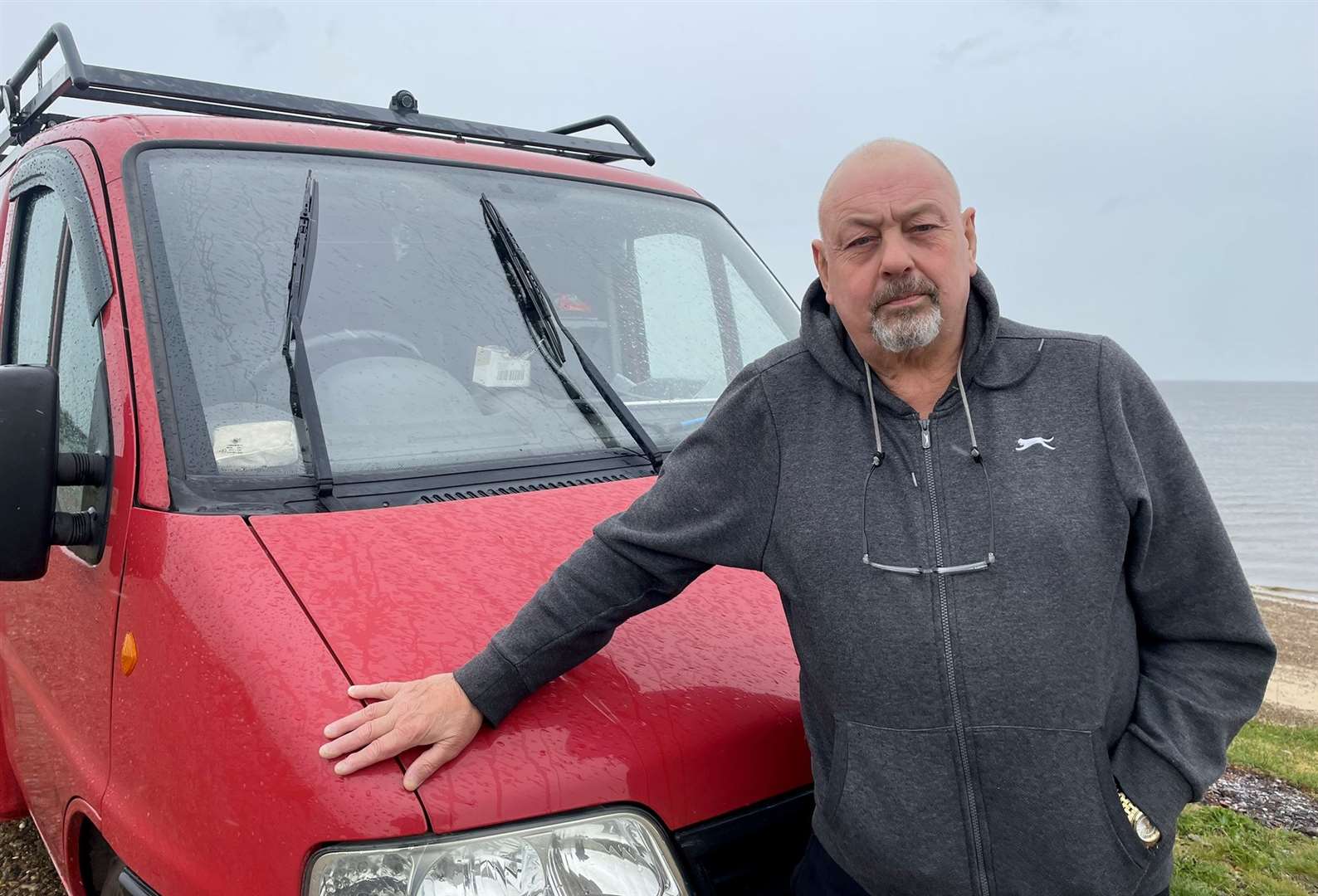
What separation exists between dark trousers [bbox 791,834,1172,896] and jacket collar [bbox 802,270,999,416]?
0.79m

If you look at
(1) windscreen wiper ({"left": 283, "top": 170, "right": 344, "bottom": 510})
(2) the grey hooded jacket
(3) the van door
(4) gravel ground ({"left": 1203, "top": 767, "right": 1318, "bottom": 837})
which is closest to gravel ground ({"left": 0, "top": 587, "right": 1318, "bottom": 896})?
(4) gravel ground ({"left": 1203, "top": 767, "right": 1318, "bottom": 837})

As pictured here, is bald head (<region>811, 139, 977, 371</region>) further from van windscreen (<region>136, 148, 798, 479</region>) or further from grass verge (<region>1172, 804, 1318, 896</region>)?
grass verge (<region>1172, 804, 1318, 896</region>)

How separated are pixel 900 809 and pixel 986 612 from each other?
0.36m

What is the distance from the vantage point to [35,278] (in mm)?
2975

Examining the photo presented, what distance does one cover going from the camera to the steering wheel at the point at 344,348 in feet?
7.72

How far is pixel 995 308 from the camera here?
204cm

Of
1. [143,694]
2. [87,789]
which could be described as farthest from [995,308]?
[87,789]

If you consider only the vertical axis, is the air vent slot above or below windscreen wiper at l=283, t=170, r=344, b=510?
below

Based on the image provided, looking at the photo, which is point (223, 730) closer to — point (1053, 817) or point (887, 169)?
point (1053, 817)

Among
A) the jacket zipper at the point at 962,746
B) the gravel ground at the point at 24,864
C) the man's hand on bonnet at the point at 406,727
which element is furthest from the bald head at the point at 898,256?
the gravel ground at the point at 24,864

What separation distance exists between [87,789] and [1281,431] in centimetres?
8390

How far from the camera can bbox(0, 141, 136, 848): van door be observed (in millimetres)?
2277

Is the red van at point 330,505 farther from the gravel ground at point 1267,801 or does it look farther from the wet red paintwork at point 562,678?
the gravel ground at point 1267,801

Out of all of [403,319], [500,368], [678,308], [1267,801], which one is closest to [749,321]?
[678,308]
